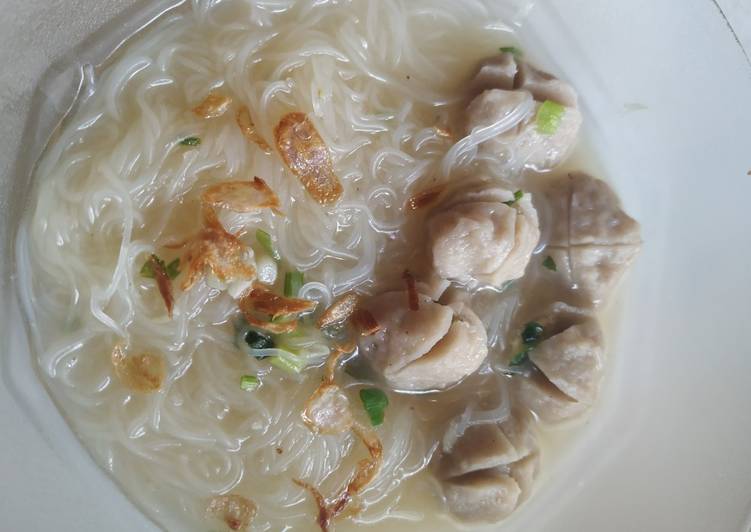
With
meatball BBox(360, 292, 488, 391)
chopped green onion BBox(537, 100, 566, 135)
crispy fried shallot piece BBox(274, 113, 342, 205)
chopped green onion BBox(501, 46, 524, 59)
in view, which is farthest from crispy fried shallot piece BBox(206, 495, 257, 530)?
chopped green onion BBox(501, 46, 524, 59)

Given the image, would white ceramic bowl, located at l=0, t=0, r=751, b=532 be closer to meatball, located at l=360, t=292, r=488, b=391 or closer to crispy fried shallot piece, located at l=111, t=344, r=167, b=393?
crispy fried shallot piece, located at l=111, t=344, r=167, b=393

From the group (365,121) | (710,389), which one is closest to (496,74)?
(365,121)

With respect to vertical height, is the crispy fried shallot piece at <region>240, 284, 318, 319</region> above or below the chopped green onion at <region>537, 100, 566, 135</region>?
above

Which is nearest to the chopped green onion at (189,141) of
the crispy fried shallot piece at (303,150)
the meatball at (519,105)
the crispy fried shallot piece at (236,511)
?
the crispy fried shallot piece at (303,150)

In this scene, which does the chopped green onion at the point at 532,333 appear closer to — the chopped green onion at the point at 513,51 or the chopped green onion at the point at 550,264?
the chopped green onion at the point at 550,264

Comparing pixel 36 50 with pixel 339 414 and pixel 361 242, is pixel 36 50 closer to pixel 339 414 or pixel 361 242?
pixel 361 242

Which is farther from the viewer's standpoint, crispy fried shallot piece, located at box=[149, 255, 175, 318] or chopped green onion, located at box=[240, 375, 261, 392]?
chopped green onion, located at box=[240, 375, 261, 392]

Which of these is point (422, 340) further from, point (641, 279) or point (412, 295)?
point (641, 279)
